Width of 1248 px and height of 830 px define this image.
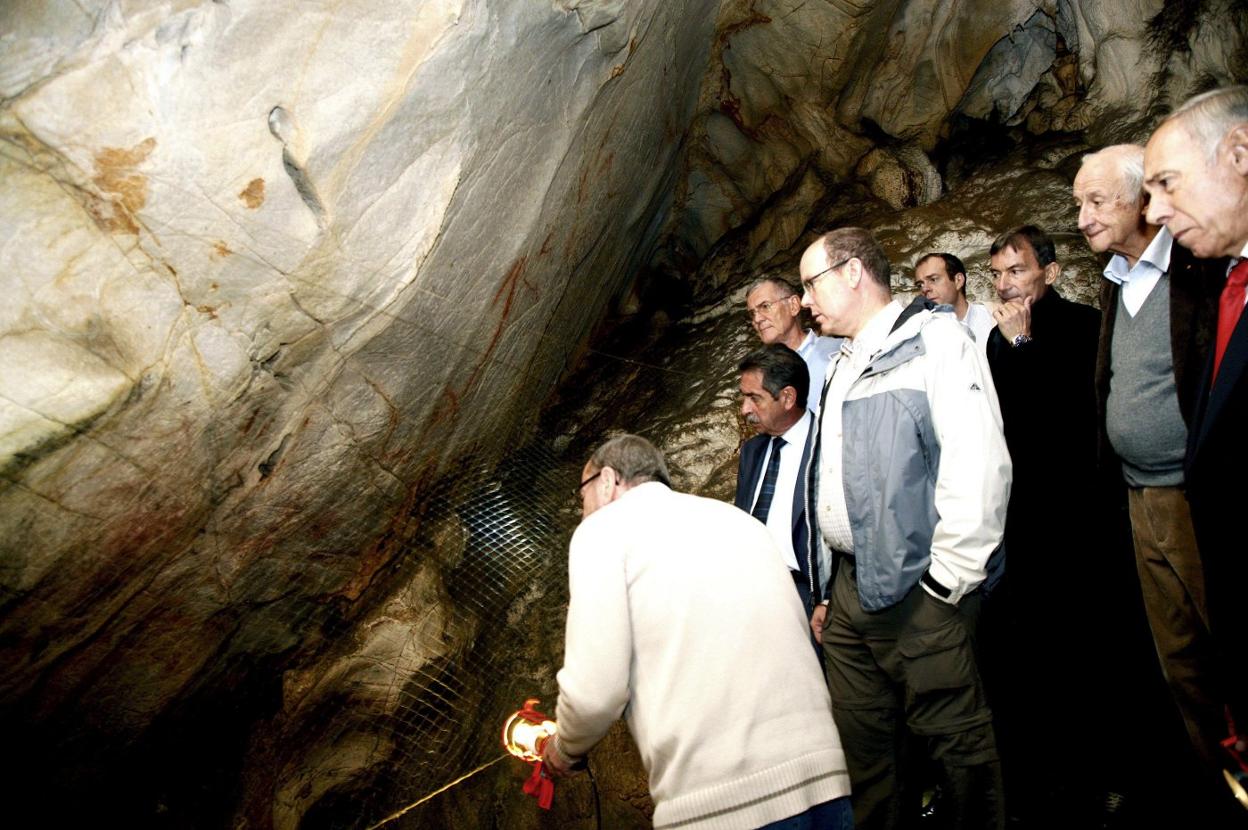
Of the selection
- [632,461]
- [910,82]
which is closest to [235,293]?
[632,461]

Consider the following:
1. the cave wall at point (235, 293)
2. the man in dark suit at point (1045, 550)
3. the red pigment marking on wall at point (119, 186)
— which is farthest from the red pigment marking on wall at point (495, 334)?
the man in dark suit at point (1045, 550)

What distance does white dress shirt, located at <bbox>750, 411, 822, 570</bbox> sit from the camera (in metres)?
2.99

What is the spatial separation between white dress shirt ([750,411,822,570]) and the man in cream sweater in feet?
3.31

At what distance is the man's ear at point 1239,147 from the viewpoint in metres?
1.79

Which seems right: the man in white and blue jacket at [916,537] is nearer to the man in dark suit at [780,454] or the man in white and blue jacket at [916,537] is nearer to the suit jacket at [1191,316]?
the man in dark suit at [780,454]

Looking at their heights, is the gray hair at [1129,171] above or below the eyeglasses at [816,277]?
below

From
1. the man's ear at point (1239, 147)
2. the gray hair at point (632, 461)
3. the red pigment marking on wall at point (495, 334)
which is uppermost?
the red pigment marking on wall at point (495, 334)

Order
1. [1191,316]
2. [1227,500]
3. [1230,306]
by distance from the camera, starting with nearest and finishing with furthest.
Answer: [1227,500] → [1230,306] → [1191,316]

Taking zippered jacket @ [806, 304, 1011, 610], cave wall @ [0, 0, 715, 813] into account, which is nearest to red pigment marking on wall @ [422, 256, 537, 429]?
cave wall @ [0, 0, 715, 813]

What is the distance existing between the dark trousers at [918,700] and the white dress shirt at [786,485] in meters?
0.34

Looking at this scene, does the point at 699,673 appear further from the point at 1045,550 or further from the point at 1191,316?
the point at 1045,550

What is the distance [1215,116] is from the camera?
1.85 m

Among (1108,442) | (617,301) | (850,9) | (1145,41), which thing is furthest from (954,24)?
(1108,442)

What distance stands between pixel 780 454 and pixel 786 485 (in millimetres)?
145
